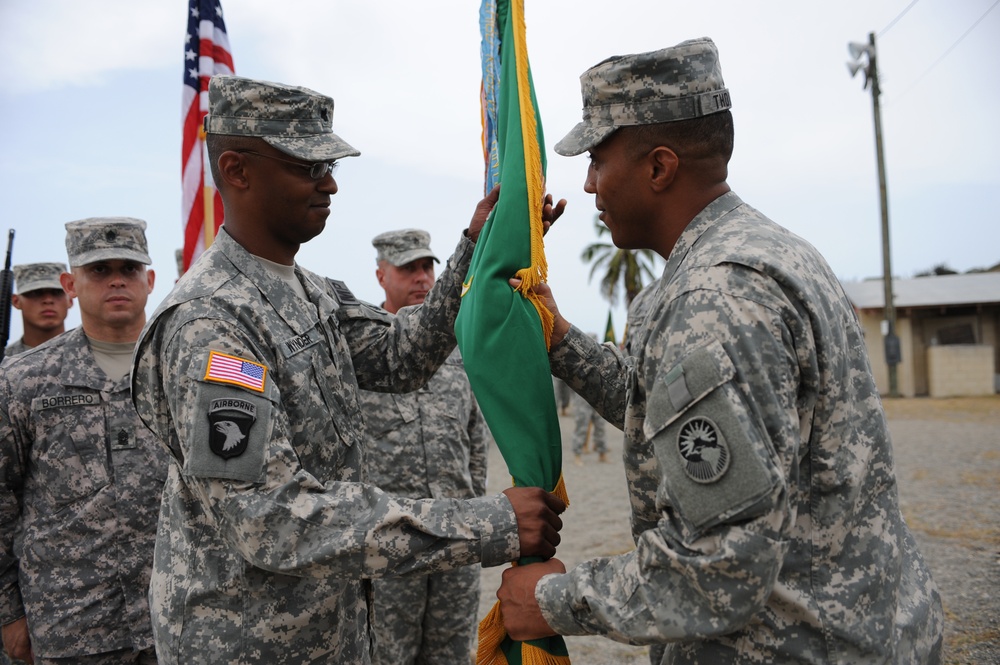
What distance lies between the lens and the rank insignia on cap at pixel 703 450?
1.65 meters

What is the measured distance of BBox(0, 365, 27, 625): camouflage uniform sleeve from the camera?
145 inches

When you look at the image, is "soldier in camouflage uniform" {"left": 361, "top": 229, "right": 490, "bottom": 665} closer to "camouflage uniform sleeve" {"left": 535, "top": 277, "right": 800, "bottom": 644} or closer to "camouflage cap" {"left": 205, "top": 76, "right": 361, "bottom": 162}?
"camouflage cap" {"left": 205, "top": 76, "right": 361, "bottom": 162}

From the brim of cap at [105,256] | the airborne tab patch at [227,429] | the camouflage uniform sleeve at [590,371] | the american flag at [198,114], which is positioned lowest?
the airborne tab patch at [227,429]

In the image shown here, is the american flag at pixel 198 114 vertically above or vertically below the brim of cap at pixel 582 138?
above

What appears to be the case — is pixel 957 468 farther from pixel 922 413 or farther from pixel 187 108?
pixel 187 108

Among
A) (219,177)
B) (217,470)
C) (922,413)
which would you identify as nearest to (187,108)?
(219,177)

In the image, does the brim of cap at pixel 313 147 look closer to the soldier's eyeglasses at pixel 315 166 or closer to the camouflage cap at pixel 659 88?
the soldier's eyeglasses at pixel 315 166

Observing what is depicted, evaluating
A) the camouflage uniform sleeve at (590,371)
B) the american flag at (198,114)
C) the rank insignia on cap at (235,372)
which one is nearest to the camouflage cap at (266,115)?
the rank insignia on cap at (235,372)

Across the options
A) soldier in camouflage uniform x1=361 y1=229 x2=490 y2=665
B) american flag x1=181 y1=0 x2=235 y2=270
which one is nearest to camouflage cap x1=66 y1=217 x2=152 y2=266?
american flag x1=181 y1=0 x2=235 y2=270

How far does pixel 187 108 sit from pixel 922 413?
19.4 m

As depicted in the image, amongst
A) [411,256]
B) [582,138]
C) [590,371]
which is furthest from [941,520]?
[582,138]

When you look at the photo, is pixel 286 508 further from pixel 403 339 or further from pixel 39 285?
pixel 39 285

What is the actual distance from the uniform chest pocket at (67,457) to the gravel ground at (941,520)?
3.33 meters

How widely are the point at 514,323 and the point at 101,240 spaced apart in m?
2.84
